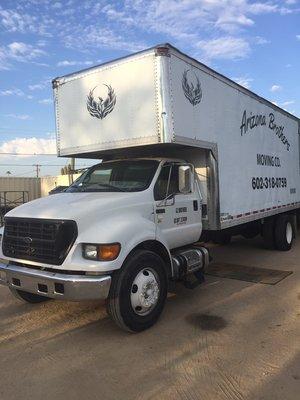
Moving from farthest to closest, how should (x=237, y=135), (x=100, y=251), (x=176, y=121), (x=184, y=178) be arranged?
(x=237, y=135)
(x=184, y=178)
(x=176, y=121)
(x=100, y=251)

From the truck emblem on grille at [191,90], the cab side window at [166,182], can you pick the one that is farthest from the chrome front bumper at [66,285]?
the truck emblem on grille at [191,90]

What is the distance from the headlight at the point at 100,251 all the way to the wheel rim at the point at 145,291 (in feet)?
1.71

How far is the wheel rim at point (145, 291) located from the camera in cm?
531

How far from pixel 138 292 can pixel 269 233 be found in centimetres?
616

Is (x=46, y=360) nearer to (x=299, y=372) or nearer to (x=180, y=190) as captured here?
(x=299, y=372)

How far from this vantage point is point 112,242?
5.00 meters

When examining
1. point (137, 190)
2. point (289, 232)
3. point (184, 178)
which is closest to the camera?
point (137, 190)

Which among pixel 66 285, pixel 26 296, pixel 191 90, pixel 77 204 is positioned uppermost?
pixel 191 90

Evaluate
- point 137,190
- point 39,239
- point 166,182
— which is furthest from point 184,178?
point 39,239

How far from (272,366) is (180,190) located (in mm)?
2837

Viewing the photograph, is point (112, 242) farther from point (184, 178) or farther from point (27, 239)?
point (184, 178)

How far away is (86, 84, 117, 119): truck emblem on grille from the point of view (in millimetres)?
6648

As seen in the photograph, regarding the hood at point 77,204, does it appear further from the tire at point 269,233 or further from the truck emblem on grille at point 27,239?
the tire at point 269,233

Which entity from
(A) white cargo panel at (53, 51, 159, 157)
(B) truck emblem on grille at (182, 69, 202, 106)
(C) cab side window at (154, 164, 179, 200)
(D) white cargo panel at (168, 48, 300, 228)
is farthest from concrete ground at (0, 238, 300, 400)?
(B) truck emblem on grille at (182, 69, 202, 106)
